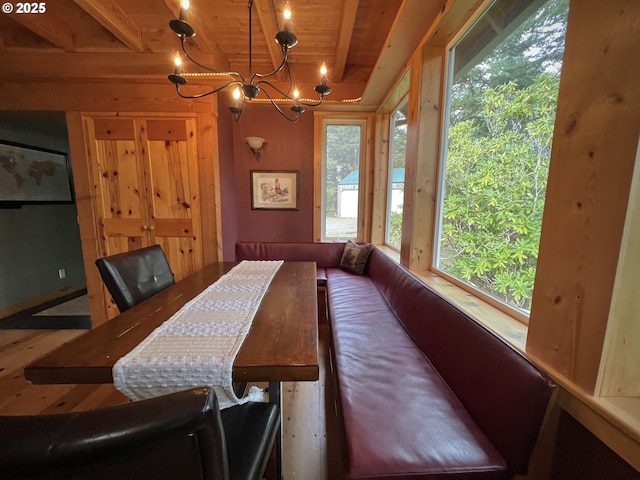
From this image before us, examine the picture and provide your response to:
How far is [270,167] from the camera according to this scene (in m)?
3.39

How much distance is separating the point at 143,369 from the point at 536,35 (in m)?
1.98

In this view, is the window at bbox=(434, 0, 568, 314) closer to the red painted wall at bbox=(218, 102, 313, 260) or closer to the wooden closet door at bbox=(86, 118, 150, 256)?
the red painted wall at bbox=(218, 102, 313, 260)

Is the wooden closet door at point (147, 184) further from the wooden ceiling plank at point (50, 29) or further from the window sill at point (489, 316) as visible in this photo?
the window sill at point (489, 316)

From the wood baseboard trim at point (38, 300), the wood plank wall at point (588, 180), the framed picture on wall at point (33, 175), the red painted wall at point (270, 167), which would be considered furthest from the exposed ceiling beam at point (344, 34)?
the wood baseboard trim at point (38, 300)

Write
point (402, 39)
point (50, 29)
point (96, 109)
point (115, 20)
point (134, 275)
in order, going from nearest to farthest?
point (134, 275) < point (402, 39) < point (115, 20) < point (50, 29) < point (96, 109)

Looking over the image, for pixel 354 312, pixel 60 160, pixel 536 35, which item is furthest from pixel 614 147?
pixel 60 160

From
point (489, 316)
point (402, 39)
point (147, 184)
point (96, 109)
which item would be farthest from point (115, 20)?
point (489, 316)

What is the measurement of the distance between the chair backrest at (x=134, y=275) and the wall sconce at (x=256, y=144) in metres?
1.93

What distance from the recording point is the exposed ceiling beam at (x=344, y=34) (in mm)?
1810

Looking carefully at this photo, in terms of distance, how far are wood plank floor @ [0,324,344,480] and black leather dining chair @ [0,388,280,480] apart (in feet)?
2.94

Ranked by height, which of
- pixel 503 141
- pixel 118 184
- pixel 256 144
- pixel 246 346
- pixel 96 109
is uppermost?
pixel 96 109

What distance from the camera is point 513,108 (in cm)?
118

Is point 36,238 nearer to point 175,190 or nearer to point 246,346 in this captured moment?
point 175,190

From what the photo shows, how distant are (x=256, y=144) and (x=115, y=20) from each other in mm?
1551
